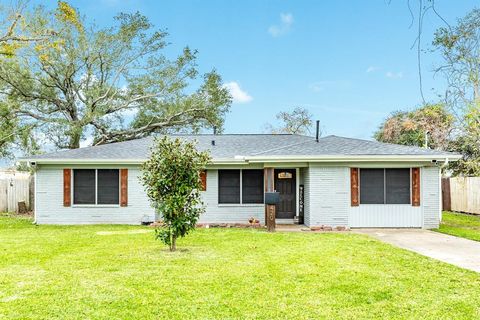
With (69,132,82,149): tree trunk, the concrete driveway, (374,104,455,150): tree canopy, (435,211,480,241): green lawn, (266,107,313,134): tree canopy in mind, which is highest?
(266,107,313,134): tree canopy

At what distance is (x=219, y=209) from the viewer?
50.3ft

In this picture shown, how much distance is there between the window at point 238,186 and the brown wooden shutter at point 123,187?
318 centimetres

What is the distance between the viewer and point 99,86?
24.6m

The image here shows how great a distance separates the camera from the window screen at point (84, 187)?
15.3 m

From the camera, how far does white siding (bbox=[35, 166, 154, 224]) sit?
50.2ft

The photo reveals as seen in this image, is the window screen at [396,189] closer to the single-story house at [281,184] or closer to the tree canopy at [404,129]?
the single-story house at [281,184]

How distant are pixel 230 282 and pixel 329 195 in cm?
796

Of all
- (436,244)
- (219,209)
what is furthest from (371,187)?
(219,209)

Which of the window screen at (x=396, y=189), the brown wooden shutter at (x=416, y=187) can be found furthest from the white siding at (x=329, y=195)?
the brown wooden shutter at (x=416, y=187)

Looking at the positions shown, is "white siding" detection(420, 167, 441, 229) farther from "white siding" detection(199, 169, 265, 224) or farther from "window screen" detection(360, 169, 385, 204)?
"white siding" detection(199, 169, 265, 224)

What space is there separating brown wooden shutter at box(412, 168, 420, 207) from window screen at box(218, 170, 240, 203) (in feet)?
18.5

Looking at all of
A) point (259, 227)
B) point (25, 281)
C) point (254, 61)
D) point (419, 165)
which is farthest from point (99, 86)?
point (25, 281)

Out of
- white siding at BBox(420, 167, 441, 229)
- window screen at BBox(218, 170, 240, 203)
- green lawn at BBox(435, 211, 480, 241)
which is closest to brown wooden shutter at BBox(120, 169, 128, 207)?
window screen at BBox(218, 170, 240, 203)

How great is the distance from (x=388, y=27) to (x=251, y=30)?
37.2 feet
